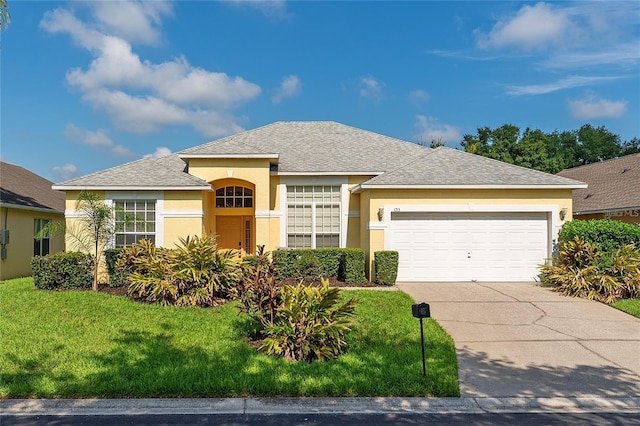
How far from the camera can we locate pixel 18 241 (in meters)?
17.2

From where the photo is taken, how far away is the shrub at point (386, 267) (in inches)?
533

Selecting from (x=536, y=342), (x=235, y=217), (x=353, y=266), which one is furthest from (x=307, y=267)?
(x=536, y=342)

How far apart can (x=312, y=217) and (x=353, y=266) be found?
3199 millimetres

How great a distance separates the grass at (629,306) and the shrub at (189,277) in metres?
9.38

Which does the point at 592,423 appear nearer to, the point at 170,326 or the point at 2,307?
the point at 170,326

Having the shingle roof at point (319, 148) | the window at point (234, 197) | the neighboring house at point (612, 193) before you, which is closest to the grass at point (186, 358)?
the shingle roof at point (319, 148)

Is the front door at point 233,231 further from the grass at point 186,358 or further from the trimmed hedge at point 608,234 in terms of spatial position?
the trimmed hedge at point 608,234

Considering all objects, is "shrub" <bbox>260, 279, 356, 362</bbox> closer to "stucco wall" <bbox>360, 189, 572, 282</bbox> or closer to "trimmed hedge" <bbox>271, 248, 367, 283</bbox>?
"trimmed hedge" <bbox>271, 248, 367, 283</bbox>

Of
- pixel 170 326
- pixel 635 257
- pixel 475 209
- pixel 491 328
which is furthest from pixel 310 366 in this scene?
pixel 635 257

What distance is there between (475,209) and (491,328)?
19.6ft

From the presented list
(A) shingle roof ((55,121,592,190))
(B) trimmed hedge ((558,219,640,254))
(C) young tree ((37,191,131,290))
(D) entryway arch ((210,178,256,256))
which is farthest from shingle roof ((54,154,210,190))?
(B) trimmed hedge ((558,219,640,254))

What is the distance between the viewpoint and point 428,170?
594 inches

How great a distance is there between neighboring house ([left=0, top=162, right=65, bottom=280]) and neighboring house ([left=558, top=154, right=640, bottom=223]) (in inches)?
846

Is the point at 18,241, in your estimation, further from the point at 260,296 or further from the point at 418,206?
the point at 418,206
